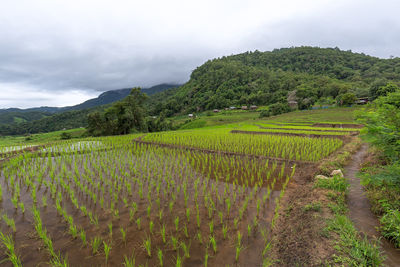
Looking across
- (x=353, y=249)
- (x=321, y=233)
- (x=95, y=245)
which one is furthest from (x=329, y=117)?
(x=95, y=245)

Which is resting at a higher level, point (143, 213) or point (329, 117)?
point (329, 117)

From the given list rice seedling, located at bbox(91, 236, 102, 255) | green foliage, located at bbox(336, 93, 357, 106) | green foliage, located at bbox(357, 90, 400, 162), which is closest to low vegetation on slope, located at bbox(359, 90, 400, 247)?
green foliage, located at bbox(357, 90, 400, 162)

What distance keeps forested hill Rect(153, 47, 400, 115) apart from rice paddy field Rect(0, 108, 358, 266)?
54025 mm

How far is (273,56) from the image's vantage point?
121500 millimetres

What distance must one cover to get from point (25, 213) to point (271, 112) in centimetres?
4857

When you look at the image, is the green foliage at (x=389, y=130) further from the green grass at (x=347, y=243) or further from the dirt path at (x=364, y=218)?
the green grass at (x=347, y=243)

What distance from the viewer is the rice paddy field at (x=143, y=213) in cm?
335

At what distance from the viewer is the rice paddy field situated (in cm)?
335

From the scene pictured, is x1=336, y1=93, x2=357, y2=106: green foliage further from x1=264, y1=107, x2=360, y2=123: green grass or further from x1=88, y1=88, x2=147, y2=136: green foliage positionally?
x1=88, y1=88, x2=147, y2=136: green foliage

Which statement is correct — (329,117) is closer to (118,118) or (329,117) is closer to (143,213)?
(143,213)

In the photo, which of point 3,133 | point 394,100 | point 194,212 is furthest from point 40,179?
point 3,133

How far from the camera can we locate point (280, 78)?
272ft

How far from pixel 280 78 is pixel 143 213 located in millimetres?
93520

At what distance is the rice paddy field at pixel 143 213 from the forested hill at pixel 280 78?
177ft
